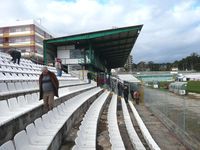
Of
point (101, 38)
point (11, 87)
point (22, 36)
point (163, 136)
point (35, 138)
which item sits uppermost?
point (22, 36)

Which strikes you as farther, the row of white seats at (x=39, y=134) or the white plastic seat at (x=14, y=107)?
the white plastic seat at (x=14, y=107)

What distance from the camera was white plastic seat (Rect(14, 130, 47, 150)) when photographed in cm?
311

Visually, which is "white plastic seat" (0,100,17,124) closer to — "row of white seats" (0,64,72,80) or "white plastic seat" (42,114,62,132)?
"white plastic seat" (42,114,62,132)

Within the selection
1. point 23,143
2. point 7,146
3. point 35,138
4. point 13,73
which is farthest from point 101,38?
point 7,146

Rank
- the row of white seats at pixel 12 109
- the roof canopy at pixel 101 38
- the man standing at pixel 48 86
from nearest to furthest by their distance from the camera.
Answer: the row of white seats at pixel 12 109
the man standing at pixel 48 86
the roof canopy at pixel 101 38

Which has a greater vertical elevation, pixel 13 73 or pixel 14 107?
pixel 13 73

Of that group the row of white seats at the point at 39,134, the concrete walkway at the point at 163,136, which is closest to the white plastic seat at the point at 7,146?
the row of white seats at the point at 39,134

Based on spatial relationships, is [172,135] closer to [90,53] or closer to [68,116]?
[68,116]

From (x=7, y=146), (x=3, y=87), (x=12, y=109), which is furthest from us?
(x=3, y=87)

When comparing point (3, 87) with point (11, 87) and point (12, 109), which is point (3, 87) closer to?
point (11, 87)

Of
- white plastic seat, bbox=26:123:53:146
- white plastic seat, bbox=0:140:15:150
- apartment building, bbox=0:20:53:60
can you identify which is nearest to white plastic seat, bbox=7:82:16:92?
white plastic seat, bbox=26:123:53:146

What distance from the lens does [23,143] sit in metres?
3.30

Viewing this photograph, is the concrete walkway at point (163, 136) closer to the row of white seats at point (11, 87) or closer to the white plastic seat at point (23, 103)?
the row of white seats at point (11, 87)

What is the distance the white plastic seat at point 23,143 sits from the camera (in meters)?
3.11
